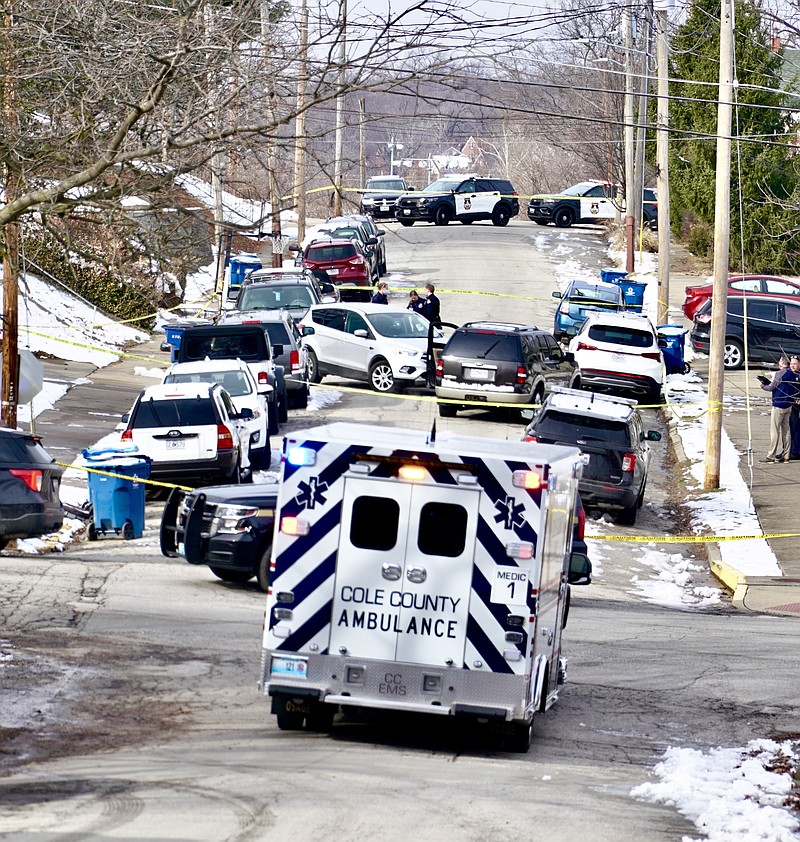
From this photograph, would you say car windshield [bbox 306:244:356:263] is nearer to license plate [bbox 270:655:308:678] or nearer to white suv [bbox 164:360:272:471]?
white suv [bbox 164:360:272:471]

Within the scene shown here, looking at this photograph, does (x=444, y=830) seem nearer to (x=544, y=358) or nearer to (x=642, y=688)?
(x=642, y=688)

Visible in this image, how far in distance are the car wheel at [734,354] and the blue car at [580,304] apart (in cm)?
309

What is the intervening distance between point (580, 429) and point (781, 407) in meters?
5.57

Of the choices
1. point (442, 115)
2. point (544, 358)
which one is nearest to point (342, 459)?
point (442, 115)

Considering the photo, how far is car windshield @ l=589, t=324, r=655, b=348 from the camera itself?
103ft

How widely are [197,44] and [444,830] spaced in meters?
5.37

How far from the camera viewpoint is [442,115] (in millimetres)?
9148

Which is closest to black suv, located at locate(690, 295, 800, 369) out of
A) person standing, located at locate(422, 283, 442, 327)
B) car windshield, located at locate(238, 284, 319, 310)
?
person standing, located at locate(422, 283, 442, 327)

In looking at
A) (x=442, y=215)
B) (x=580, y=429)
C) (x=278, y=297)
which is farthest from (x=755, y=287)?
(x=442, y=215)

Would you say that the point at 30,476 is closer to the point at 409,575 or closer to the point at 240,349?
the point at 409,575

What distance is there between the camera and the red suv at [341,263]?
43.8m

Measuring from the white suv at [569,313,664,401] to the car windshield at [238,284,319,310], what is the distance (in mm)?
6642

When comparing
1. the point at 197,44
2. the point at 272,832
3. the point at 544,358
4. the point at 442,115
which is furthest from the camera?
the point at 544,358

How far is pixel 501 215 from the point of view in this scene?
203 ft
